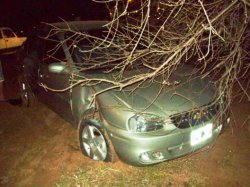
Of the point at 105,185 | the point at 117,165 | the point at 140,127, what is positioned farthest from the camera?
the point at 117,165

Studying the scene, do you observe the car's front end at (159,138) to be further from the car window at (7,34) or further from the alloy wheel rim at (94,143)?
the car window at (7,34)

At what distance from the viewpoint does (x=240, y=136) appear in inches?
198

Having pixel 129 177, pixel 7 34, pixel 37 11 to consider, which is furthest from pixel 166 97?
pixel 37 11

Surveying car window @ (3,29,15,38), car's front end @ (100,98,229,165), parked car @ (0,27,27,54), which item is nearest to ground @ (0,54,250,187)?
car's front end @ (100,98,229,165)

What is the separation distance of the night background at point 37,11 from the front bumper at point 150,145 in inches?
910

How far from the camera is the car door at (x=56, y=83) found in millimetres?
4746

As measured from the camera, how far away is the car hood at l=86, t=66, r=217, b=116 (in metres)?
3.82

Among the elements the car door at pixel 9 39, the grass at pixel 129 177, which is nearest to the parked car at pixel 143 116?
the grass at pixel 129 177

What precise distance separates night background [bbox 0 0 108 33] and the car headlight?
23129mm

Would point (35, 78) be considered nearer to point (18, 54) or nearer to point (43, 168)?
point (18, 54)

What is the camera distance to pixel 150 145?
3.66m

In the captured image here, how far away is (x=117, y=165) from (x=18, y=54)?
3557mm

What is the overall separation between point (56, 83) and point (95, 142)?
118cm

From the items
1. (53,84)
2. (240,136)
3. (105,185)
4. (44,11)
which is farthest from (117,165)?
(44,11)
